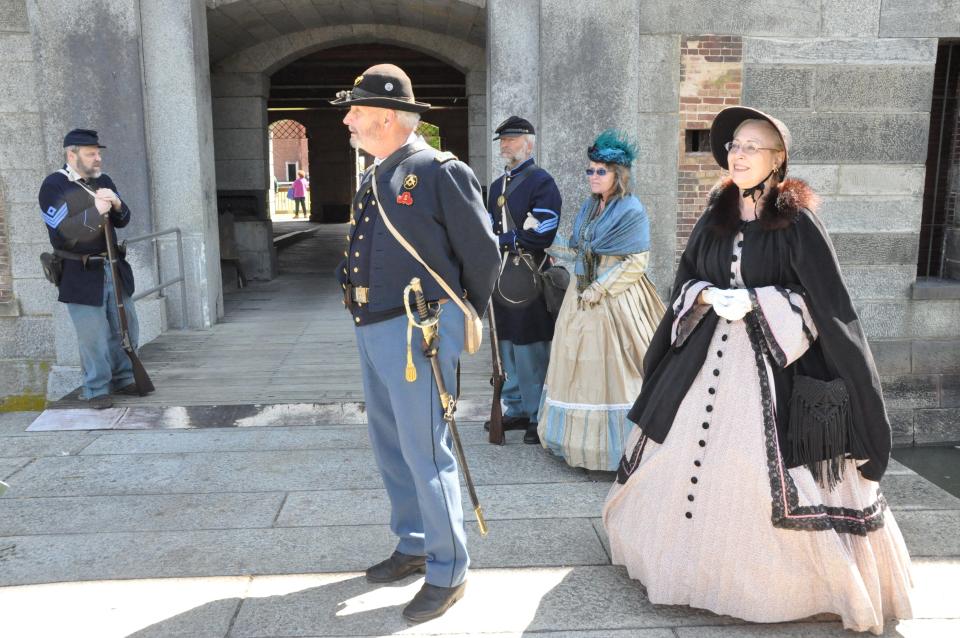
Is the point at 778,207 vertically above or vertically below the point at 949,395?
above

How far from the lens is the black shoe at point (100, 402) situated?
5805mm

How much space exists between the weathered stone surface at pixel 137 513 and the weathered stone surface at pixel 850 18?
6.71 meters

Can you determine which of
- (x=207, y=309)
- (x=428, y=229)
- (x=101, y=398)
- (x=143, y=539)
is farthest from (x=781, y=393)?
(x=207, y=309)

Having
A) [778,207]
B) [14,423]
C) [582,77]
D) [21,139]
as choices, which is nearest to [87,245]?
[14,423]

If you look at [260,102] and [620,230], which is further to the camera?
[260,102]

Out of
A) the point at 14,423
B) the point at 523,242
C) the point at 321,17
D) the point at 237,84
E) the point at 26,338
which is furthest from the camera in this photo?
the point at 237,84

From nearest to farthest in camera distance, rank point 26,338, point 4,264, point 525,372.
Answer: point 525,372 → point 4,264 → point 26,338

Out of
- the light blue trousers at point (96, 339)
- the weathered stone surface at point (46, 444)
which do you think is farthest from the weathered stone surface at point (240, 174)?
the weathered stone surface at point (46, 444)

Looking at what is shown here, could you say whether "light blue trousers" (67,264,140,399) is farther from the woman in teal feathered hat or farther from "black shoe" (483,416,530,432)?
the woman in teal feathered hat

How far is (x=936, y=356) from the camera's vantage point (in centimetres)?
836

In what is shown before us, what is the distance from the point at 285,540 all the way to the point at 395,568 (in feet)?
2.34

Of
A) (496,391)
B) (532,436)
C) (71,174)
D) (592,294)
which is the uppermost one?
(71,174)

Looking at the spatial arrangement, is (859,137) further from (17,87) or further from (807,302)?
(17,87)

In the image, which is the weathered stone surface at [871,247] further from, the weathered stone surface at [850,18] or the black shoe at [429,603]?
the black shoe at [429,603]
